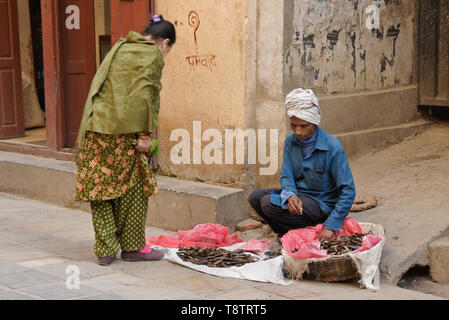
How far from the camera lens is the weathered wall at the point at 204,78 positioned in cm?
641

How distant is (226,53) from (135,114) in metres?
1.88

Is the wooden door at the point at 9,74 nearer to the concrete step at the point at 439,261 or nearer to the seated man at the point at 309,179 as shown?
the seated man at the point at 309,179

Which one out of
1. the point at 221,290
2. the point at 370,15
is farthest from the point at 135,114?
the point at 370,15

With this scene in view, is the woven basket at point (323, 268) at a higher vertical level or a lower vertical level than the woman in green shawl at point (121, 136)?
lower

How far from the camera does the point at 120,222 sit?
5.14 meters

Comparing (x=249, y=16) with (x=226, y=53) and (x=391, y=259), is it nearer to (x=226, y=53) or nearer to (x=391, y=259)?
(x=226, y=53)

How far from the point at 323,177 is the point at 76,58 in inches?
169

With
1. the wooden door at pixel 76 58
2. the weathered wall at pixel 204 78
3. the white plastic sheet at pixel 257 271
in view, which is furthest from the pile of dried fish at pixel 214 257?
the wooden door at pixel 76 58

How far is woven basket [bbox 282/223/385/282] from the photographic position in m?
4.68

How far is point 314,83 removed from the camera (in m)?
6.47

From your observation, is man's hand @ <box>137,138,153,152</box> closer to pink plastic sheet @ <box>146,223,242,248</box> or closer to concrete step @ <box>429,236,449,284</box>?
pink plastic sheet @ <box>146,223,242,248</box>

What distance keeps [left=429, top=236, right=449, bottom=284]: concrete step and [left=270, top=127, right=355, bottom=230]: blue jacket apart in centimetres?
73

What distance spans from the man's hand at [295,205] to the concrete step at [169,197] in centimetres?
124
